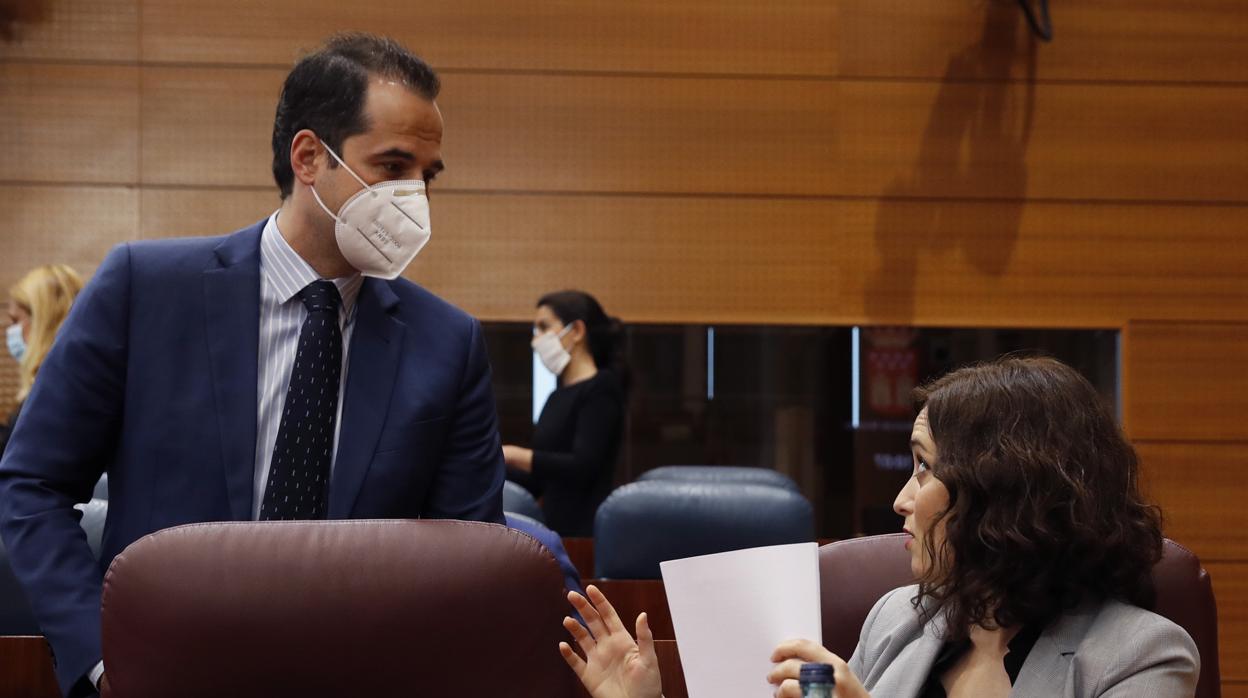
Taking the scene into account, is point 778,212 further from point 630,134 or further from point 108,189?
point 108,189

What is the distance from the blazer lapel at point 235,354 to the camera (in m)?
1.86

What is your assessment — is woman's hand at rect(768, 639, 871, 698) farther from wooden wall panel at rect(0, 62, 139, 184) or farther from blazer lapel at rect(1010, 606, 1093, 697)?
wooden wall panel at rect(0, 62, 139, 184)

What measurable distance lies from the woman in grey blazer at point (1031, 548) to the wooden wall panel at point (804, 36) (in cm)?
415

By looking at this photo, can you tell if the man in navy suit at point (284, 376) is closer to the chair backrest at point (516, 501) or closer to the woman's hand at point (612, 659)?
the woman's hand at point (612, 659)

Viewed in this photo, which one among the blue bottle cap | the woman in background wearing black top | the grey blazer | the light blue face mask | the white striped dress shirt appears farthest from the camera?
the light blue face mask

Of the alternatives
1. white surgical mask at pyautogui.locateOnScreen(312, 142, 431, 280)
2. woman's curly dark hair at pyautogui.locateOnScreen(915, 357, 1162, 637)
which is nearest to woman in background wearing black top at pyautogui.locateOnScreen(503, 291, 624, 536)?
white surgical mask at pyautogui.locateOnScreen(312, 142, 431, 280)

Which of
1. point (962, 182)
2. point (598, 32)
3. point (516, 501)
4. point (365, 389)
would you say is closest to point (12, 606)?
point (365, 389)

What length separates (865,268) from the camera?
5.73 m

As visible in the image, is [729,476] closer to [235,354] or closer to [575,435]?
[575,435]

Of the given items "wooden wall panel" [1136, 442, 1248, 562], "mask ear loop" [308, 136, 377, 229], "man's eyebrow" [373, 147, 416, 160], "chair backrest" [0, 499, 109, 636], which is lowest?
"wooden wall panel" [1136, 442, 1248, 562]

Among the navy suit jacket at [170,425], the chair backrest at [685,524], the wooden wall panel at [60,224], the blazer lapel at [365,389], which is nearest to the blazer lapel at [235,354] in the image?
the navy suit jacket at [170,425]

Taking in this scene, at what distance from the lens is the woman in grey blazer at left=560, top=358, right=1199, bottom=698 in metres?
1.68

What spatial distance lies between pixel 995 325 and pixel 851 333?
623mm

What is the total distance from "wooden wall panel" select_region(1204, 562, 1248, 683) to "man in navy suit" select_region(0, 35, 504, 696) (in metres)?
4.67
